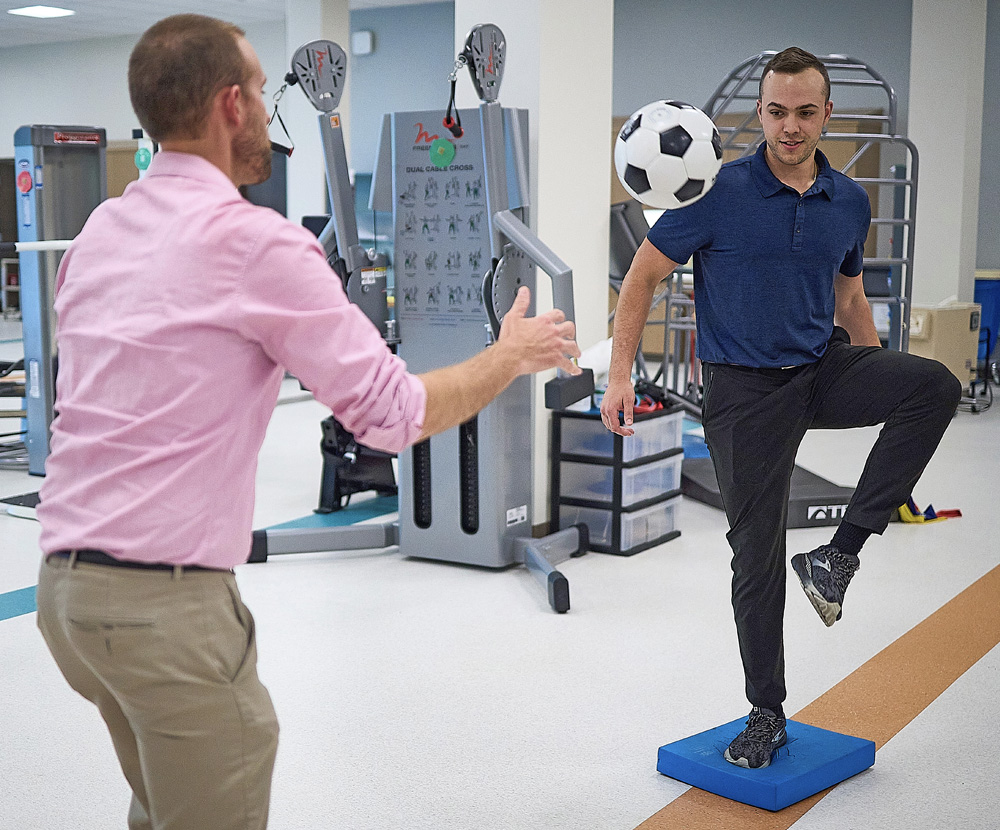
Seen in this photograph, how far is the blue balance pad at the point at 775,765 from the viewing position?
248cm

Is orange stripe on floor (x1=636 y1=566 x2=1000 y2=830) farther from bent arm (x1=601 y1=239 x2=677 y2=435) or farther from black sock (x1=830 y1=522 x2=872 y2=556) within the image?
bent arm (x1=601 y1=239 x2=677 y2=435)

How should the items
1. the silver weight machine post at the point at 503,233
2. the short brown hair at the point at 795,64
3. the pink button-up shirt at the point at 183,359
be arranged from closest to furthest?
the pink button-up shirt at the point at 183,359
the short brown hair at the point at 795,64
the silver weight machine post at the point at 503,233

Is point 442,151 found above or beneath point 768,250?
above

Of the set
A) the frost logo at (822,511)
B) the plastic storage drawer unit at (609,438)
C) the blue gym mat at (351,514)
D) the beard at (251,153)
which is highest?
the beard at (251,153)

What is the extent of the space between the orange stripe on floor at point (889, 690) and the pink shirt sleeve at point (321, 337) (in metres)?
1.42

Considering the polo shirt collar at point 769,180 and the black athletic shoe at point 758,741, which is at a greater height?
the polo shirt collar at point 769,180

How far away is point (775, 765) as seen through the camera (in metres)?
2.55

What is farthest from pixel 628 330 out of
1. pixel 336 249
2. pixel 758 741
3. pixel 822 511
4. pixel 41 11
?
pixel 41 11

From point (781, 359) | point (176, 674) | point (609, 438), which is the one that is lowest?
point (609, 438)

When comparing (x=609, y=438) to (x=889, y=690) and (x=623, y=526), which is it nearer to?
(x=623, y=526)

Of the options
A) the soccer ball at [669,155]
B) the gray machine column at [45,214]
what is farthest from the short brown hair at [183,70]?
the gray machine column at [45,214]

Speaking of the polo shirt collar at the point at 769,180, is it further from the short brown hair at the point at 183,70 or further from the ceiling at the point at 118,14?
the ceiling at the point at 118,14

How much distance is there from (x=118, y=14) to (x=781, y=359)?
12076 mm

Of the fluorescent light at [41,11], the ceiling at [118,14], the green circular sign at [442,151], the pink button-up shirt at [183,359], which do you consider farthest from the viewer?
the fluorescent light at [41,11]
